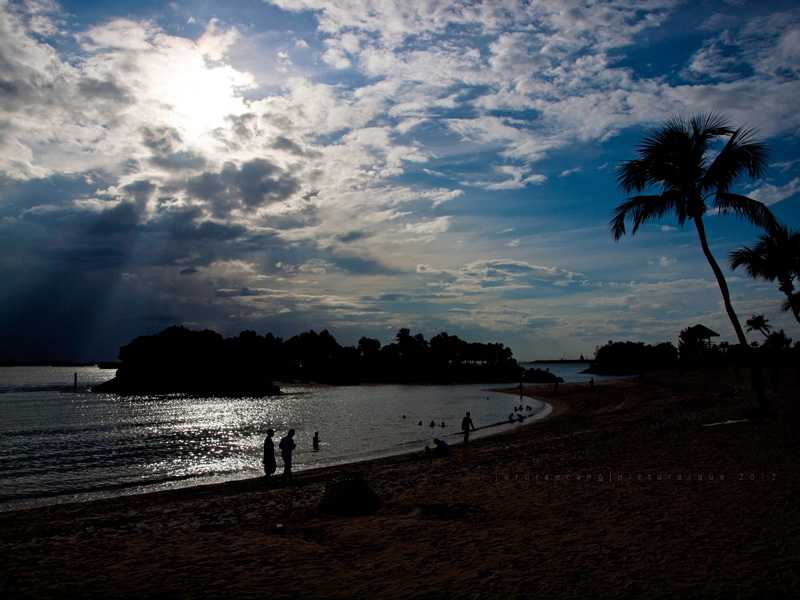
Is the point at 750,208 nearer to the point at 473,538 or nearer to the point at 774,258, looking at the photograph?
the point at 774,258

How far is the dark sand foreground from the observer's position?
732 cm

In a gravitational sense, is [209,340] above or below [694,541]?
above

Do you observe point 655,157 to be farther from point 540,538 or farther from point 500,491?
point 540,538

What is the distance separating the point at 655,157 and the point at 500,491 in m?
14.8

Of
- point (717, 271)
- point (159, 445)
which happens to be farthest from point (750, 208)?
point (159, 445)

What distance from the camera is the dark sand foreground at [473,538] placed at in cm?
732

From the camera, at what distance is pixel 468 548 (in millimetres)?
8898

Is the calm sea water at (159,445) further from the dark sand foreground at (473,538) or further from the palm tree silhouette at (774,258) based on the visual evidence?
the palm tree silhouette at (774,258)

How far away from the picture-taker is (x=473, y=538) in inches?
373

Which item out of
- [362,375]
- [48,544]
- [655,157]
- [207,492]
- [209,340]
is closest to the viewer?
[48,544]

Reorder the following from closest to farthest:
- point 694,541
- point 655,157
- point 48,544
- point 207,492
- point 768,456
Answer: point 694,541
point 48,544
point 768,456
point 207,492
point 655,157

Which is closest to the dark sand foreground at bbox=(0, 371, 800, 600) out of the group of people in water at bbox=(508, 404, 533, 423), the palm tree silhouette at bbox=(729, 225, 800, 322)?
the palm tree silhouette at bbox=(729, 225, 800, 322)

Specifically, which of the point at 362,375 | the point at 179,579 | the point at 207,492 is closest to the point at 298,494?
the point at 207,492

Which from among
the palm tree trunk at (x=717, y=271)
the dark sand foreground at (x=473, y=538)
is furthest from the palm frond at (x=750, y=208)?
the dark sand foreground at (x=473, y=538)
